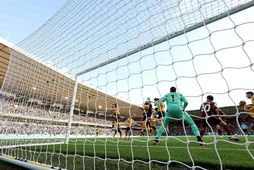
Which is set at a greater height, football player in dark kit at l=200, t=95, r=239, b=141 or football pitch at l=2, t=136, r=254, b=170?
football player in dark kit at l=200, t=95, r=239, b=141

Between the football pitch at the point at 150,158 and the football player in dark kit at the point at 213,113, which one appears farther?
the football player in dark kit at the point at 213,113

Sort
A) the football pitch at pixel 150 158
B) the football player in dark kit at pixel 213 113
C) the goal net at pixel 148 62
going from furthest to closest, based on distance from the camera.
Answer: the football player in dark kit at pixel 213 113 → the football pitch at pixel 150 158 → the goal net at pixel 148 62

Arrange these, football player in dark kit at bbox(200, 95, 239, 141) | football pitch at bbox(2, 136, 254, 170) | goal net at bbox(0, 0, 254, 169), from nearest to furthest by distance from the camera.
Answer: goal net at bbox(0, 0, 254, 169) < football pitch at bbox(2, 136, 254, 170) < football player in dark kit at bbox(200, 95, 239, 141)

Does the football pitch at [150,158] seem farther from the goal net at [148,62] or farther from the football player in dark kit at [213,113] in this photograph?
the football player in dark kit at [213,113]

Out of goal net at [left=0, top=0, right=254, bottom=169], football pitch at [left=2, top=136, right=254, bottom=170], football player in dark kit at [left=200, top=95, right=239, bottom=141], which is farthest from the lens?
football player in dark kit at [left=200, top=95, right=239, bottom=141]

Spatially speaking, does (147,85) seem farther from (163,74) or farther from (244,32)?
(244,32)

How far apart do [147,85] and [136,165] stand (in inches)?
41.1

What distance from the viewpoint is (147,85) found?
204 centimetres

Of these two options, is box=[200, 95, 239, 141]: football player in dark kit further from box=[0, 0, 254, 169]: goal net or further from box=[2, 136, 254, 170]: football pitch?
box=[2, 136, 254, 170]: football pitch

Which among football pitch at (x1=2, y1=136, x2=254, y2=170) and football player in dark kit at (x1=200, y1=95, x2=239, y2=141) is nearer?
football pitch at (x1=2, y1=136, x2=254, y2=170)

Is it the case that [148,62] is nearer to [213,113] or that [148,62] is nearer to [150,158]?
[150,158]

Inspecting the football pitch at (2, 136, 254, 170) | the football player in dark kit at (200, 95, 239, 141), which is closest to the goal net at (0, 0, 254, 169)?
the football pitch at (2, 136, 254, 170)

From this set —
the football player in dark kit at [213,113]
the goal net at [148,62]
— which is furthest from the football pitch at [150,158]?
the football player in dark kit at [213,113]

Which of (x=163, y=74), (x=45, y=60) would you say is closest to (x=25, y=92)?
(x=45, y=60)
